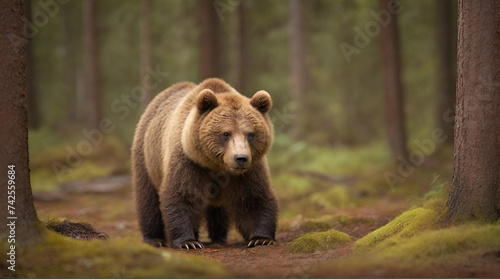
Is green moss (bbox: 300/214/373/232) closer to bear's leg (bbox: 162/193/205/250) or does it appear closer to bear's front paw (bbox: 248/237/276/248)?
bear's front paw (bbox: 248/237/276/248)

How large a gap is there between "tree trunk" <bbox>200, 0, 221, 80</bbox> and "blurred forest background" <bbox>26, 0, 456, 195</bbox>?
0.11 feet

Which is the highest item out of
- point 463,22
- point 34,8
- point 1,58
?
point 34,8

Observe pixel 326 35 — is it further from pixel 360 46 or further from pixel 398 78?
pixel 398 78

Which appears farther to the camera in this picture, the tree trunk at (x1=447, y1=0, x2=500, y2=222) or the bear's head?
the bear's head

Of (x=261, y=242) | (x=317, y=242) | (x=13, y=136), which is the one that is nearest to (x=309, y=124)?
(x=261, y=242)

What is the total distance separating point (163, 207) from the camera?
7309mm

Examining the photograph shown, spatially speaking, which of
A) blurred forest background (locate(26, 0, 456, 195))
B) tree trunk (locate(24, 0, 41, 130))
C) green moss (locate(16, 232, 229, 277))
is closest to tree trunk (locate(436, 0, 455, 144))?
blurred forest background (locate(26, 0, 456, 195))

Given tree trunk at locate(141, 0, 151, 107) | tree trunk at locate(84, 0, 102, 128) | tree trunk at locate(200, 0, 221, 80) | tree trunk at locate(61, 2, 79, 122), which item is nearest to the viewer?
tree trunk at locate(200, 0, 221, 80)

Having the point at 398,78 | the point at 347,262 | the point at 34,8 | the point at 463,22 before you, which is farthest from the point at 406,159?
the point at 34,8

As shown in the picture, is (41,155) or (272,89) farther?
(272,89)

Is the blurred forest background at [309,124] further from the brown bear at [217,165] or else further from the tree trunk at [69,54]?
the brown bear at [217,165]

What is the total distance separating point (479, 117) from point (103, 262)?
170 inches

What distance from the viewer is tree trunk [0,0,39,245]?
532cm

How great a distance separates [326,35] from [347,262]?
2276 cm
